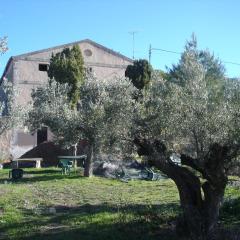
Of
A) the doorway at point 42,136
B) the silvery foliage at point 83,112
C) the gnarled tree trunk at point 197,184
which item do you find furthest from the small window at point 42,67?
the gnarled tree trunk at point 197,184

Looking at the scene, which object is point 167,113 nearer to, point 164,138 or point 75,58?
point 164,138

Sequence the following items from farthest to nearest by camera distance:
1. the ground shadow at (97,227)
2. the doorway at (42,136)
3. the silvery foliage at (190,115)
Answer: the doorway at (42,136), the ground shadow at (97,227), the silvery foliage at (190,115)

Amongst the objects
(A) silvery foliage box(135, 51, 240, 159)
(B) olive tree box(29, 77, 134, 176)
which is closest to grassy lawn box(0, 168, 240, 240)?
(A) silvery foliage box(135, 51, 240, 159)

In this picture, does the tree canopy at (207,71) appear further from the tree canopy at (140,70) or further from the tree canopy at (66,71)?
the tree canopy at (140,70)

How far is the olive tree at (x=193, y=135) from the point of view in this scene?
9.44m

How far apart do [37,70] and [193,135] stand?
134ft

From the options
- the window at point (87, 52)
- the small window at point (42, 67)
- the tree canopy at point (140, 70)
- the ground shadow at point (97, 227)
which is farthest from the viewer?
the window at point (87, 52)

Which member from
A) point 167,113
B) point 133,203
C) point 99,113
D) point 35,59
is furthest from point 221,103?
point 35,59

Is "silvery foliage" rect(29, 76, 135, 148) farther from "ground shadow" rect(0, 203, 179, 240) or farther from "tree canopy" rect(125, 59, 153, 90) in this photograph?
"tree canopy" rect(125, 59, 153, 90)

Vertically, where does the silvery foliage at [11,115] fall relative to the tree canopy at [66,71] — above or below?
below

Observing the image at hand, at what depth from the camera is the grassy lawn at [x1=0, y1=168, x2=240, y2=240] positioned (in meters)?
11.3

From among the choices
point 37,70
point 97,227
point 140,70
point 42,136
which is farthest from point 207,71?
point 37,70

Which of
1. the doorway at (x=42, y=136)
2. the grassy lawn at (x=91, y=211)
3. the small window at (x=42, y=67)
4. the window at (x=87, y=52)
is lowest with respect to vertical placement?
the grassy lawn at (x=91, y=211)

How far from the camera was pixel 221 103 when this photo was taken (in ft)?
31.0
